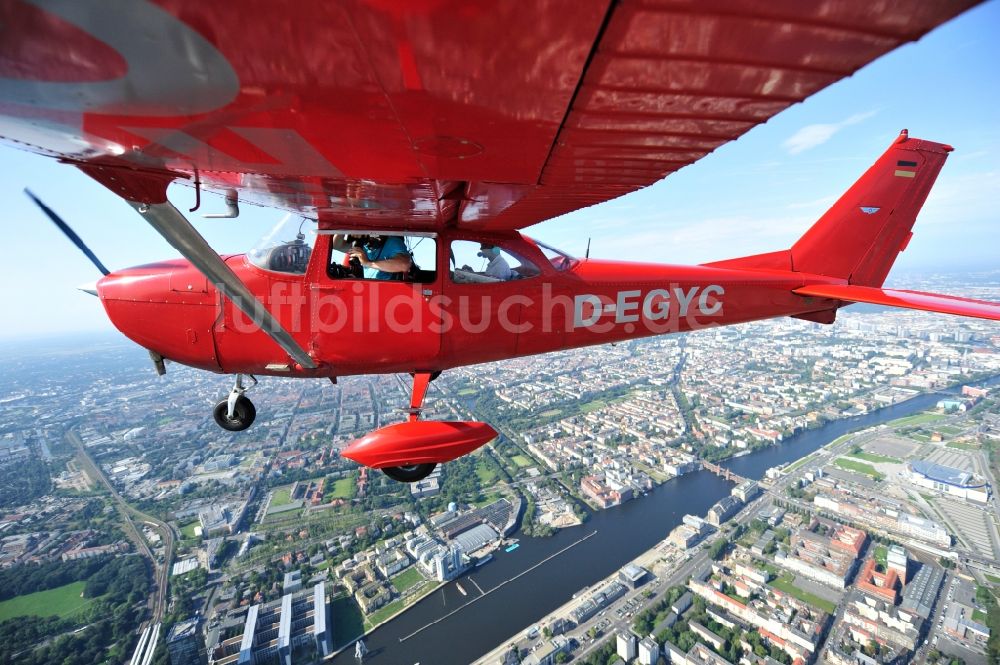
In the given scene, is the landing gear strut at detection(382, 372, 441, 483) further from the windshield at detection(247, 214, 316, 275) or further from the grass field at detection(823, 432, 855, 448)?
the grass field at detection(823, 432, 855, 448)

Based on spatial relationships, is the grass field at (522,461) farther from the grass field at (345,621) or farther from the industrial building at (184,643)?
the industrial building at (184,643)

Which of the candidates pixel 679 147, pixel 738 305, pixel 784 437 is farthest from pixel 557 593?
pixel 784 437

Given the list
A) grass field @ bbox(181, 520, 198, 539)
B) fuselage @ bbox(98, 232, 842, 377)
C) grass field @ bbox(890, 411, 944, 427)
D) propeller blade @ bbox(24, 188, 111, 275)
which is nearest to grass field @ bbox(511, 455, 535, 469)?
grass field @ bbox(181, 520, 198, 539)

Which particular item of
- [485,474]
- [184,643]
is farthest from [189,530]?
[485,474]

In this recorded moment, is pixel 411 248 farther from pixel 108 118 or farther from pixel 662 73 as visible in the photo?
pixel 662 73

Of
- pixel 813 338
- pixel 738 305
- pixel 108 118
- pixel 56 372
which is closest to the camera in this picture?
pixel 108 118
